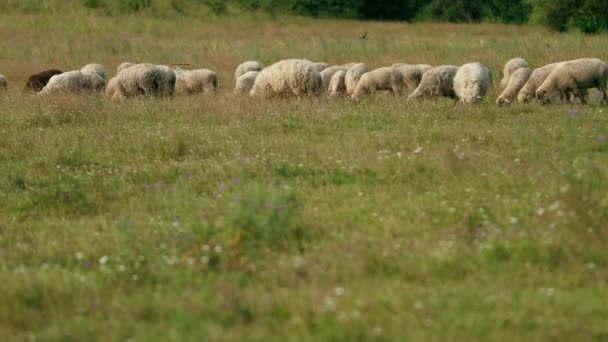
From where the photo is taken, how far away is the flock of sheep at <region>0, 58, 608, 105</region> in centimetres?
1605

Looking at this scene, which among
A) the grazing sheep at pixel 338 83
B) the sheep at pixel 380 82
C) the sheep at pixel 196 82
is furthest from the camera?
the sheep at pixel 196 82

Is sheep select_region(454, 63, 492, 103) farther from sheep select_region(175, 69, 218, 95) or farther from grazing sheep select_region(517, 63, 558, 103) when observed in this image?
sheep select_region(175, 69, 218, 95)

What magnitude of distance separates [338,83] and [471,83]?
476 cm

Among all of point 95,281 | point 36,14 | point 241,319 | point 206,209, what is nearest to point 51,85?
point 206,209

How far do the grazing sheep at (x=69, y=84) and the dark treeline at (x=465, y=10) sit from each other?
34.0 m

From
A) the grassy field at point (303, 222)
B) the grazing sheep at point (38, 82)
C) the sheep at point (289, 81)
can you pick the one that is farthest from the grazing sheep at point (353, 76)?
the grazing sheep at point (38, 82)

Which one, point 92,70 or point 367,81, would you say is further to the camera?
point 92,70

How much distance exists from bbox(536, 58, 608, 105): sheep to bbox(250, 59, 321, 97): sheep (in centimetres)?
486

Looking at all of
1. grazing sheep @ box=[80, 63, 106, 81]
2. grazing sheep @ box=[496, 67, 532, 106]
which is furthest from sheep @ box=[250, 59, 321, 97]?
grazing sheep @ box=[80, 63, 106, 81]

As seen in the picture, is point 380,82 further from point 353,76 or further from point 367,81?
point 353,76

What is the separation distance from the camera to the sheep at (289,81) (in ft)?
62.0

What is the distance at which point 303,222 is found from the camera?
8188 mm

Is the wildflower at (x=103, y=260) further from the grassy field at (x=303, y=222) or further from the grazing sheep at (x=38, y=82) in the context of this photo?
the grazing sheep at (x=38, y=82)

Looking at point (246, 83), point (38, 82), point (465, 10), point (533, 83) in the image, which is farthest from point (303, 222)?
point (465, 10)
